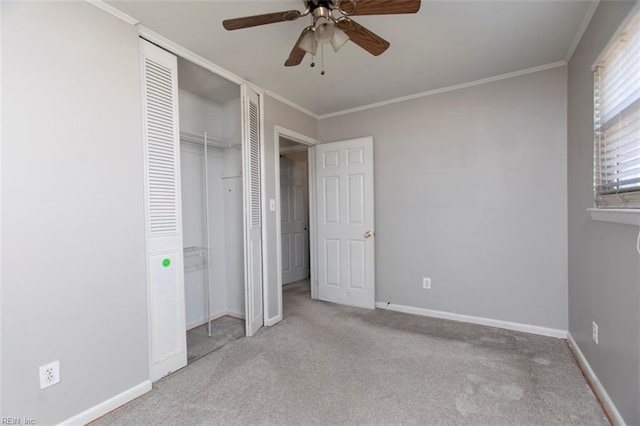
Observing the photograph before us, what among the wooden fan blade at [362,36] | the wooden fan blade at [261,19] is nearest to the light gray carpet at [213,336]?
the wooden fan blade at [261,19]

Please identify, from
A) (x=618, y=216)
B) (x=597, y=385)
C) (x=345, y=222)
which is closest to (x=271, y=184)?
(x=345, y=222)

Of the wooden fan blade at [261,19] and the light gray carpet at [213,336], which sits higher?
the wooden fan blade at [261,19]

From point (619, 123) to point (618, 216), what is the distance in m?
0.54

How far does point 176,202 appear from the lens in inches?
88.5

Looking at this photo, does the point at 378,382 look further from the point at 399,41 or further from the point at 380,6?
the point at 399,41

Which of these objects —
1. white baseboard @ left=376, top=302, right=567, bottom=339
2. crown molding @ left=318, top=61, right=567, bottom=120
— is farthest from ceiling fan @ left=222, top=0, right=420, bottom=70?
white baseboard @ left=376, top=302, right=567, bottom=339

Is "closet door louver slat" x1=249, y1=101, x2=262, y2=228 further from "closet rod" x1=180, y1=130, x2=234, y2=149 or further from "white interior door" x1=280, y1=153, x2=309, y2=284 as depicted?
"white interior door" x1=280, y1=153, x2=309, y2=284

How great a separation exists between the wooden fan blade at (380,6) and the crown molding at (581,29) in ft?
4.39

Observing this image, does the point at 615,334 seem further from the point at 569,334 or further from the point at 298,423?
the point at 298,423

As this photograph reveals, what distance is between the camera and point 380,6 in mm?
1424

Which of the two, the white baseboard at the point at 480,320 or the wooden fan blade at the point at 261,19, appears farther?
the white baseboard at the point at 480,320

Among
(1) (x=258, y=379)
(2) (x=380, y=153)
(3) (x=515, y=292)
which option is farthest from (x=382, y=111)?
(1) (x=258, y=379)

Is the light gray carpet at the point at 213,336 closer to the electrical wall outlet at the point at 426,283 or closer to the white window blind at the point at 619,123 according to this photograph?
the electrical wall outlet at the point at 426,283

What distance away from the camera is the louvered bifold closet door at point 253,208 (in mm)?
2826
